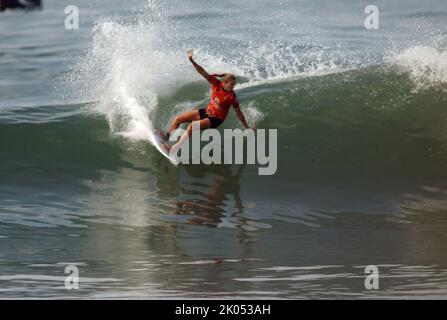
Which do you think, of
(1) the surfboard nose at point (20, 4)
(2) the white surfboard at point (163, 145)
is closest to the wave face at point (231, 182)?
(2) the white surfboard at point (163, 145)

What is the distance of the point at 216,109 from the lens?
41.9 feet

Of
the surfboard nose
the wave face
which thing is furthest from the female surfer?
the surfboard nose

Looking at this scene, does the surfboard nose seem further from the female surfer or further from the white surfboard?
the female surfer

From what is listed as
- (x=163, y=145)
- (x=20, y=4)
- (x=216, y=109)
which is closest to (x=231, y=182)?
(x=216, y=109)

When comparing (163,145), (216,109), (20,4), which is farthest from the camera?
(20,4)

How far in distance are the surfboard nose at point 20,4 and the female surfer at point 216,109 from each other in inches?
467

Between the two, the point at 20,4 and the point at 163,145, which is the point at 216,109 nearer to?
the point at 163,145

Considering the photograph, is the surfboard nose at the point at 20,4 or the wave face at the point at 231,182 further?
the surfboard nose at the point at 20,4

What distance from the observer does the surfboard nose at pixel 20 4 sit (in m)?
23.6

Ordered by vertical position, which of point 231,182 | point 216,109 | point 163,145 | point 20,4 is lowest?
point 231,182

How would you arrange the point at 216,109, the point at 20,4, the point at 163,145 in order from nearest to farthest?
1. the point at 216,109
2. the point at 163,145
3. the point at 20,4

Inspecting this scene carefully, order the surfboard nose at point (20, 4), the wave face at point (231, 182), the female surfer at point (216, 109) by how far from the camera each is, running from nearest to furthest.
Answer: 1. the wave face at point (231, 182)
2. the female surfer at point (216, 109)
3. the surfboard nose at point (20, 4)

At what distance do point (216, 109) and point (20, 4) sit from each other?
47.1 feet

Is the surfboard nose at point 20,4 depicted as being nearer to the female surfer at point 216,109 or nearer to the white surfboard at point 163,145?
the white surfboard at point 163,145
